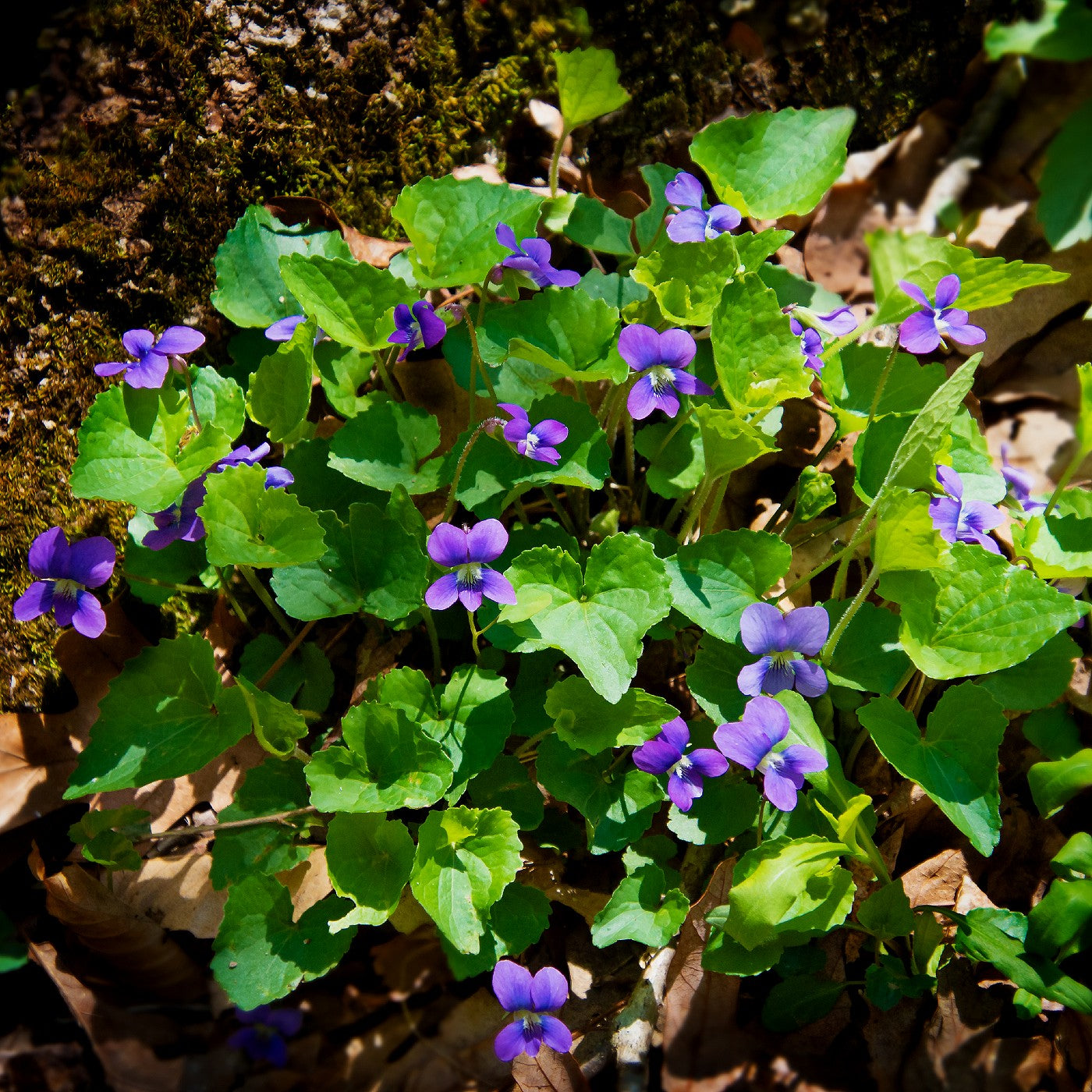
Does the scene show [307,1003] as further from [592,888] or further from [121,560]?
[121,560]

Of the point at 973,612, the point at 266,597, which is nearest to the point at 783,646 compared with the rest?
the point at 973,612

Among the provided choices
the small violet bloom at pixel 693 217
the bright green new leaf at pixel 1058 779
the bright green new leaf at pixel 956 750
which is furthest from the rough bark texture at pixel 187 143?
the bright green new leaf at pixel 1058 779

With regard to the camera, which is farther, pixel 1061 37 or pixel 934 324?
pixel 934 324

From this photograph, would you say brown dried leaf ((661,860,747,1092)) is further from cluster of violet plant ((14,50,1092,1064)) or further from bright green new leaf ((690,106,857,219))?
bright green new leaf ((690,106,857,219))

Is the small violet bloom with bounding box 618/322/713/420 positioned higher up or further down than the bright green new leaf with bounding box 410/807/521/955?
higher up

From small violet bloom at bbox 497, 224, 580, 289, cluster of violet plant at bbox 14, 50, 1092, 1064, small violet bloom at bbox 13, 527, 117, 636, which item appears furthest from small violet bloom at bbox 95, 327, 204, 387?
small violet bloom at bbox 497, 224, 580, 289

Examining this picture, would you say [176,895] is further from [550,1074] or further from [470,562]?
[470,562]
